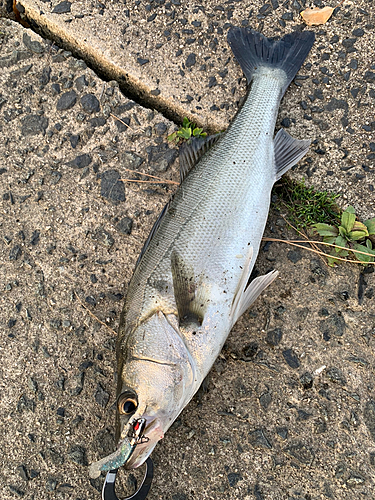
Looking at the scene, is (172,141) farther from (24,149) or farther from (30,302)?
(30,302)

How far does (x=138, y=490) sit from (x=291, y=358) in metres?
1.20

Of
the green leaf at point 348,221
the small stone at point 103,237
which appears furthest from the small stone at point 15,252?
the green leaf at point 348,221

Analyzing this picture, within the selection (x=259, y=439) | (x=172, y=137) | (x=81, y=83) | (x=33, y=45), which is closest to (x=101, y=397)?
(x=259, y=439)

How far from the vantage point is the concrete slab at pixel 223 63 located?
3.19 metres

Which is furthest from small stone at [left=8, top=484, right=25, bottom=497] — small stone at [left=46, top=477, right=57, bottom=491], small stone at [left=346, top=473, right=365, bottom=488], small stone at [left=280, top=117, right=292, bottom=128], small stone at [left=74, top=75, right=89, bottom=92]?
small stone at [left=280, top=117, right=292, bottom=128]

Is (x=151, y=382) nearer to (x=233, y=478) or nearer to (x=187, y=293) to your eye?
(x=187, y=293)

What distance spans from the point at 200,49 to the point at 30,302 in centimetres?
252

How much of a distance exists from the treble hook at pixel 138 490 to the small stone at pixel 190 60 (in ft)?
9.91

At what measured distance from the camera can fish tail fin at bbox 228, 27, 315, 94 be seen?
10.6 feet

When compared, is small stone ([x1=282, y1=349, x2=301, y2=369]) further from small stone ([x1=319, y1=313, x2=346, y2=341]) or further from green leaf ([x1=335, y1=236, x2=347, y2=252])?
green leaf ([x1=335, y1=236, x2=347, y2=252])

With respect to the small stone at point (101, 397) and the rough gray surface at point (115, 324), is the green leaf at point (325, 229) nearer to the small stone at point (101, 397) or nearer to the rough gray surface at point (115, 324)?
the rough gray surface at point (115, 324)

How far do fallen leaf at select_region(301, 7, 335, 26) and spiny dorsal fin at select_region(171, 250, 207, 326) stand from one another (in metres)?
2.53

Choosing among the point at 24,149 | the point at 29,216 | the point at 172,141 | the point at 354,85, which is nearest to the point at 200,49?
the point at 172,141

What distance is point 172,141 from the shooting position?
329 centimetres
